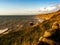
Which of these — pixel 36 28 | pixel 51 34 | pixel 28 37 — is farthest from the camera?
pixel 36 28

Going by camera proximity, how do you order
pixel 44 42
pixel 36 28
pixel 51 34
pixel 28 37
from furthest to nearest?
1. pixel 36 28
2. pixel 28 37
3. pixel 51 34
4. pixel 44 42

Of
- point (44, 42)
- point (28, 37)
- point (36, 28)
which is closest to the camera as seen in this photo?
point (44, 42)

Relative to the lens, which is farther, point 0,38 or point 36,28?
point 36,28

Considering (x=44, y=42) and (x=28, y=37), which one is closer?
(x=44, y=42)

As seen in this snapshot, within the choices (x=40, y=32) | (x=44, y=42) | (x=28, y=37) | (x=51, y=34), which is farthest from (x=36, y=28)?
(x=44, y=42)

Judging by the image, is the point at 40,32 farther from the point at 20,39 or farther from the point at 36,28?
the point at 20,39

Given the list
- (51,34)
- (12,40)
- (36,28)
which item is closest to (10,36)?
(12,40)

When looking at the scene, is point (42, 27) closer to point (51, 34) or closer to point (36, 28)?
point (36, 28)

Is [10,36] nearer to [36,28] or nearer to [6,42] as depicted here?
[6,42]
